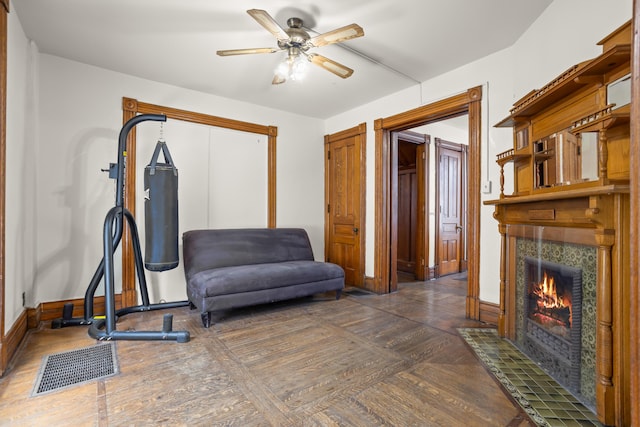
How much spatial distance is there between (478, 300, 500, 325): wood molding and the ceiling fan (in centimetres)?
261

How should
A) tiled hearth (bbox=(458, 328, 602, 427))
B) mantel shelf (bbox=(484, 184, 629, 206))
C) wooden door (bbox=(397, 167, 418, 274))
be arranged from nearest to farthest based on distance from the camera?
mantel shelf (bbox=(484, 184, 629, 206)) < tiled hearth (bbox=(458, 328, 602, 427)) < wooden door (bbox=(397, 167, 418, 274))

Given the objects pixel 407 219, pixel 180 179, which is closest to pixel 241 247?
pixel 180 179

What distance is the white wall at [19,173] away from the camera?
7.52 ft

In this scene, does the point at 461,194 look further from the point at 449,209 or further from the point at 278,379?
the point at 278,379

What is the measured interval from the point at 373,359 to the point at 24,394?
2.19 meters

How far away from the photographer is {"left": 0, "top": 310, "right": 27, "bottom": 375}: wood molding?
208cm

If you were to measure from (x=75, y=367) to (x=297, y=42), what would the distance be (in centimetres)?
287

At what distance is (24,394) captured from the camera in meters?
1.85

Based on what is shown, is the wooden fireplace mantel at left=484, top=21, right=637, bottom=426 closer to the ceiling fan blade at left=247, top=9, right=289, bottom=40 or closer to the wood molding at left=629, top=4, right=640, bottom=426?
the wood molding at left=629, top=4, right=640, bottom=426

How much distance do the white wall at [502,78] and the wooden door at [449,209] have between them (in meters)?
1.70

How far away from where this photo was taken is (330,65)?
2.77 metres

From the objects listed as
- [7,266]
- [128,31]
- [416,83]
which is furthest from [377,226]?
[7,266]

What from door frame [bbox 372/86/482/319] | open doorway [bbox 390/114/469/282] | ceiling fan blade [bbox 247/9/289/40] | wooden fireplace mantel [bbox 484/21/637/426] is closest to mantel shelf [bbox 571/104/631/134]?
wooden fireplace mantel [bbox 484/21/637/426]

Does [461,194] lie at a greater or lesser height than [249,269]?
greater
